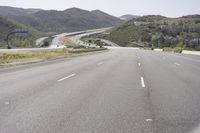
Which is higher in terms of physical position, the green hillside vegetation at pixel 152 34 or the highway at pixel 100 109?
the highway at pixel 100 109

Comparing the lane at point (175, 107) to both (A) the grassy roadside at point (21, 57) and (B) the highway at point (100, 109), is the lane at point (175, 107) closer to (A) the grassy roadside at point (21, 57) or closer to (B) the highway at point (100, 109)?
(B) the highway at point (100, 109)

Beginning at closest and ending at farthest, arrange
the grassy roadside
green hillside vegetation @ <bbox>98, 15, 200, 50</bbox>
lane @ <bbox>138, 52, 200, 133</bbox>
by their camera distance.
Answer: lane @ <bbox>138, 52, 200, 133</bbox> < the grassy roadside < green hillside vegetation @ <bbox>98, 15, 200, 50</bbox>

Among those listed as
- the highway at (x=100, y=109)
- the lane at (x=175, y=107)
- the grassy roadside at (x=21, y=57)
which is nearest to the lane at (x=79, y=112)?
the highway at (x=100, y=109)

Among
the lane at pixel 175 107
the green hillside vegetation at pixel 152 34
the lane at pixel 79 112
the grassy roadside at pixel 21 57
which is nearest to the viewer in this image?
the lane at pixel 79 112

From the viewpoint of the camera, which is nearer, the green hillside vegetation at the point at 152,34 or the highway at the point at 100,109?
the highway at the point at 100,109

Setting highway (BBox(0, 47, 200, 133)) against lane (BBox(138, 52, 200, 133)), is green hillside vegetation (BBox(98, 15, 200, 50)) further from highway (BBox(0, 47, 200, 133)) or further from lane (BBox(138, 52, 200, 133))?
highway (BBox(0, 47, 200, 133))

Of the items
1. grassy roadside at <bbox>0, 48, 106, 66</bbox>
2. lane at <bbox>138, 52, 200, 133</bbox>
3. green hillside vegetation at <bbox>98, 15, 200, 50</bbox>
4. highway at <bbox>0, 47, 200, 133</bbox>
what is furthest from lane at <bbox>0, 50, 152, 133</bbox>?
green hillside vegetation at <bbox>98, 15, 200, 50</bbox>

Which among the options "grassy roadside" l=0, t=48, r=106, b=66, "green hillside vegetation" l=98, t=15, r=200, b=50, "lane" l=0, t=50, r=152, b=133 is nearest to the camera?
"lane" l=0, t=50, r=152, b=133

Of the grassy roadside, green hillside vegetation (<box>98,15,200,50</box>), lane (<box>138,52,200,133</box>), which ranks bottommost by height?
green hillside vegetation (<box>98,15,200,50</box>)

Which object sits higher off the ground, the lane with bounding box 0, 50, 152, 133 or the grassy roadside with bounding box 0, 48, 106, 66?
the lane with bounding box 0, 50, 152, 133

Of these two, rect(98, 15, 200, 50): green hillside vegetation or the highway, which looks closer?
the highway

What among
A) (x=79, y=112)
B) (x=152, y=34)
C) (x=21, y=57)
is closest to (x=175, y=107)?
(x=79, y=112)

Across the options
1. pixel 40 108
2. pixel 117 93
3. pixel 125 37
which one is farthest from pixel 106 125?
pixel 125 37

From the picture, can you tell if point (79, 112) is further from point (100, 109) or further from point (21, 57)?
point (21, 57)
